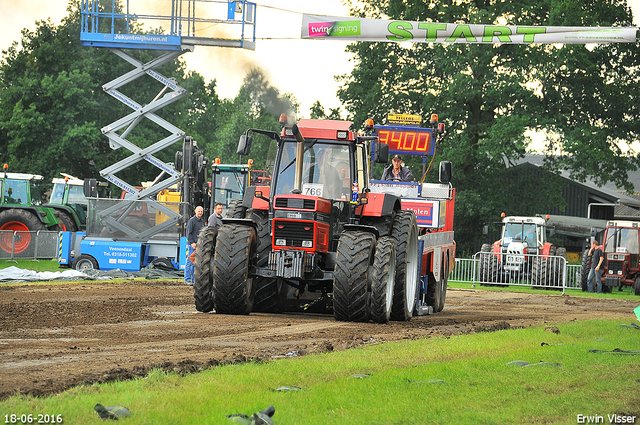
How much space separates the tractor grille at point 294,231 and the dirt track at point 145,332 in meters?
1.15

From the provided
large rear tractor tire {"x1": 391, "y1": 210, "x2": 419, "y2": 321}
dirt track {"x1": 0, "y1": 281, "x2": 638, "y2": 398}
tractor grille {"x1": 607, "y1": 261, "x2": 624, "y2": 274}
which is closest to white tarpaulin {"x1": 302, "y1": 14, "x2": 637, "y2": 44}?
dirt track {"x1": 0, "y1": 281, "x2": 638, "y2": 398}

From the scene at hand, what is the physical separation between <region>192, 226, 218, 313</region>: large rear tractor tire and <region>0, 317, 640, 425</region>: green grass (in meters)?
3.85

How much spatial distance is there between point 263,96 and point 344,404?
1360 cm

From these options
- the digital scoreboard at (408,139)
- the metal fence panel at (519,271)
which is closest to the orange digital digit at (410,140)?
the digital scoreboard at (408,139)

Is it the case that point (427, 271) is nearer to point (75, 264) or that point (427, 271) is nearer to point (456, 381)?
point (456, 381)

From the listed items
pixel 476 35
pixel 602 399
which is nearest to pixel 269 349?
pixel 602 399

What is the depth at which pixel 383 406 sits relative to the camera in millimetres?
5559

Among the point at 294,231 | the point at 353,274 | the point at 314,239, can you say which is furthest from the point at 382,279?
the point at 294,231

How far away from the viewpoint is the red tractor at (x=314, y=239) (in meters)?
11.3

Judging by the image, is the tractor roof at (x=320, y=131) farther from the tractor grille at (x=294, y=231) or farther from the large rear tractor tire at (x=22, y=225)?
the large rear tractor tire at (x=22, y=225)

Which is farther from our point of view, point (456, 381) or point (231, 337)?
point (231, 337)

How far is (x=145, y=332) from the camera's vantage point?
9.55m

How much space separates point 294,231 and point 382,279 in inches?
54.8

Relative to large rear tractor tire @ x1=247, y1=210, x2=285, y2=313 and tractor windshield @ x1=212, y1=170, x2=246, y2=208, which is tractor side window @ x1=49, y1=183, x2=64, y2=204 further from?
large rear tractor tire @ x1=247, y1=210, x2=285, y2=313
